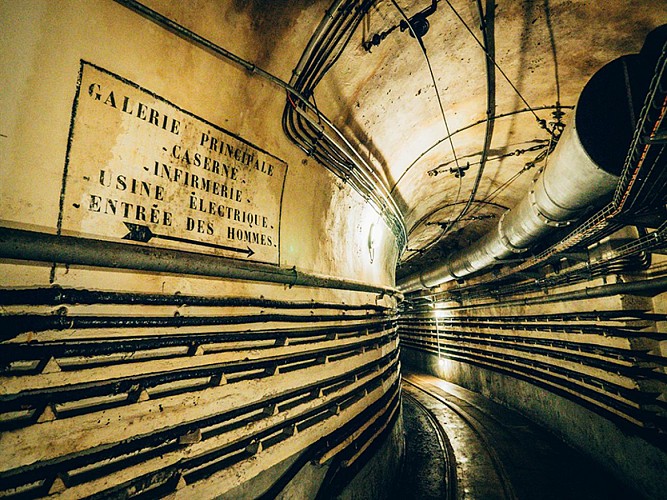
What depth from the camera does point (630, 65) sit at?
123 inches

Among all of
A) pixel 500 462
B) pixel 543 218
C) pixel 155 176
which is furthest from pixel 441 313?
pixel 155 176

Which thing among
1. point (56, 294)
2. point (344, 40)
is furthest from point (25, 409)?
point (344, 40)

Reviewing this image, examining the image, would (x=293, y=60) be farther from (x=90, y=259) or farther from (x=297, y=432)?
(x=297, y=432)

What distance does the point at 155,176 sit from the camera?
217 cm

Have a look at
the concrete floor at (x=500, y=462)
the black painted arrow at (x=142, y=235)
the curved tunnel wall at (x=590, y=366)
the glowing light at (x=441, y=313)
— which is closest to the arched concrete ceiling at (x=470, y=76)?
the black painted arrow at (x=142, y=235)

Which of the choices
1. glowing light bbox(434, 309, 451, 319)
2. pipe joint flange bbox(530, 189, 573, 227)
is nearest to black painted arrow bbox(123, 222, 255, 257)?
pipe joint flange bbox(530, 189, 573, 227)

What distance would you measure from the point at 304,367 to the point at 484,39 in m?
4.45

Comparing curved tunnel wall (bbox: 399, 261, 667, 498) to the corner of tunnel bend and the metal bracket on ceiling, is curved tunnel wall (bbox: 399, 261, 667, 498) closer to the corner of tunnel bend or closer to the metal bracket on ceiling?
the corner of tunnel bend

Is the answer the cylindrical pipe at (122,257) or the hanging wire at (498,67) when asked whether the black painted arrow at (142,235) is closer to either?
the cylindrical pipe at (122,257)

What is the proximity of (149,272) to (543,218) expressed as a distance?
208 inches

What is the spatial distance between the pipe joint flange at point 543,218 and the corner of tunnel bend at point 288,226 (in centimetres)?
4

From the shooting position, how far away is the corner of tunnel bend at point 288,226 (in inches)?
66.2

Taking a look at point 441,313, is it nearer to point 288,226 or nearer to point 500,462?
point 500,462

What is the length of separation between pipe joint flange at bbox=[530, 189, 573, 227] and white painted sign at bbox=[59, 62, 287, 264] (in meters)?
4.24
